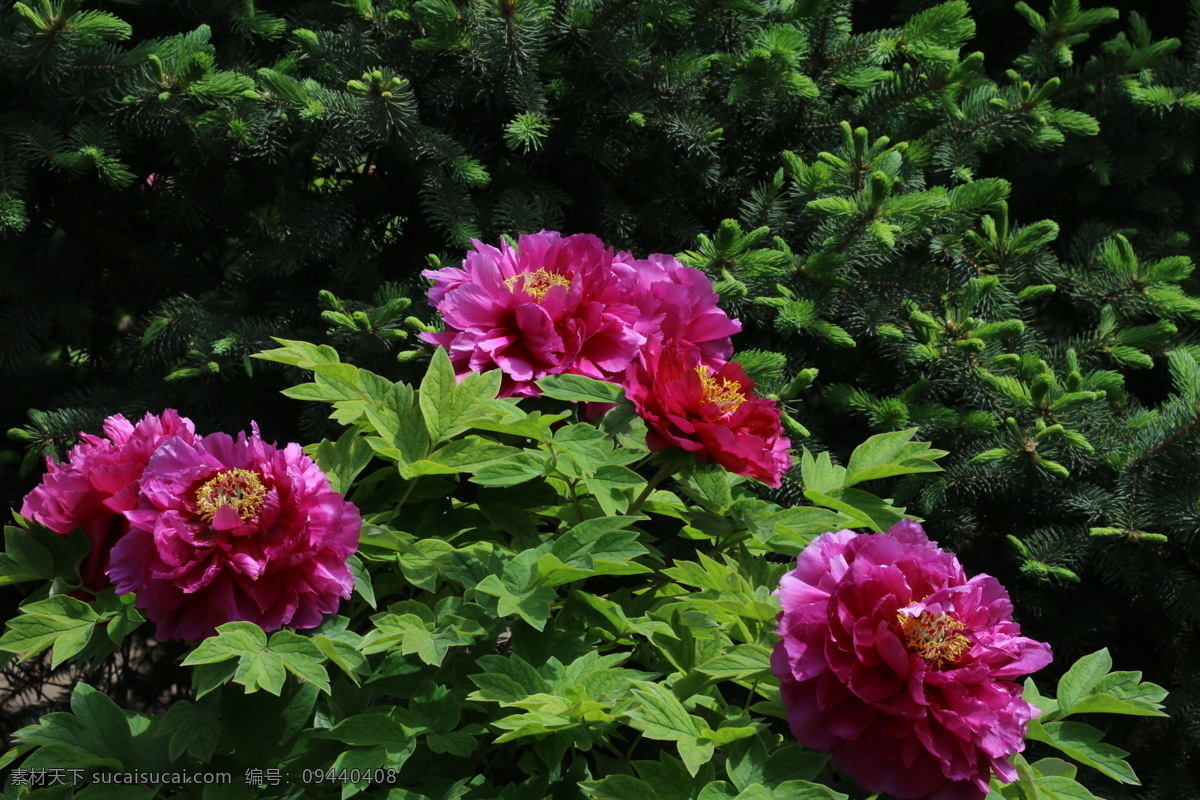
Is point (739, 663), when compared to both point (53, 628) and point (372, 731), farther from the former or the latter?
point (53, 628)

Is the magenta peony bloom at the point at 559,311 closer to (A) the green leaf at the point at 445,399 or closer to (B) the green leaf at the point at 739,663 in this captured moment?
(A) the green leaf at the point at 445,399

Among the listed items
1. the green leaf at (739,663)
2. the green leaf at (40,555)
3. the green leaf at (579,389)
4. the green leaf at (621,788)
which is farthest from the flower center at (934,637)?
the green leaf at (40,555)

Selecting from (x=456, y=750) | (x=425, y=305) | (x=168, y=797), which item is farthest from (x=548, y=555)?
(x=425, y=305)

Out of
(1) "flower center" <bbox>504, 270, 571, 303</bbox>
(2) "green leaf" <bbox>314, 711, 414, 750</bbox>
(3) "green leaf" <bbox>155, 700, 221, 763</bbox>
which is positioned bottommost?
(3) "green leaf" <bbox>155, 700, 221, 763</bbox>

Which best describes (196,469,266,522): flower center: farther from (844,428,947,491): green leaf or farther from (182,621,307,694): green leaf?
(844,428,947,491): green leaf

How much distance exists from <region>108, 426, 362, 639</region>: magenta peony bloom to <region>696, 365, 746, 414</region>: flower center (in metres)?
0.43

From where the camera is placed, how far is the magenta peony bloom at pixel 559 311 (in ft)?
4.36

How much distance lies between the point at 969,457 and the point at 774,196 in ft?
2.20

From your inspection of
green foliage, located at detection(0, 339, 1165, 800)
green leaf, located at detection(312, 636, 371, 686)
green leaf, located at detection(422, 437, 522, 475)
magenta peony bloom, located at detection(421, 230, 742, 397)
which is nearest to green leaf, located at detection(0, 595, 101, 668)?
green foliage, located at detection(0, 339, 1165, 800)

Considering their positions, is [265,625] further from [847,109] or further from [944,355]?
[847,109]

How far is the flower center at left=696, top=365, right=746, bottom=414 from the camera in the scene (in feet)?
3.99

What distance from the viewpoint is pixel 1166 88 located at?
2.48 meters

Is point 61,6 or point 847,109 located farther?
point 847,109

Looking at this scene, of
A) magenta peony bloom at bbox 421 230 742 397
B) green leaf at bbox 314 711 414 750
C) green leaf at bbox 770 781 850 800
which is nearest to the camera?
green leaf at bbox 770 781 850 800
